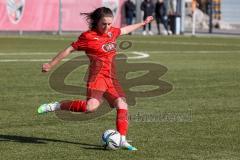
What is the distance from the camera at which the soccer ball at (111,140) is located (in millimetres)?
9484

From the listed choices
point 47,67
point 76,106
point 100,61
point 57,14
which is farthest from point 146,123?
point 57,14

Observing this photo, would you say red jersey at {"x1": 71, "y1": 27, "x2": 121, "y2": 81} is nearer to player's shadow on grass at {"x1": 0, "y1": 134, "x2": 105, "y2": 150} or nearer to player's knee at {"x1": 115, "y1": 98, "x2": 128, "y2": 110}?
player's knee at {"x1": 115, "y1": 98, "x2": 128, "y2": 110}

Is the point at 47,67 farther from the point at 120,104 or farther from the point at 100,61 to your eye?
the point at 120,104

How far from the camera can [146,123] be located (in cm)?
1188

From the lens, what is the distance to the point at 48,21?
147ft

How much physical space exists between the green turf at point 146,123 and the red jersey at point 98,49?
0.91 meters

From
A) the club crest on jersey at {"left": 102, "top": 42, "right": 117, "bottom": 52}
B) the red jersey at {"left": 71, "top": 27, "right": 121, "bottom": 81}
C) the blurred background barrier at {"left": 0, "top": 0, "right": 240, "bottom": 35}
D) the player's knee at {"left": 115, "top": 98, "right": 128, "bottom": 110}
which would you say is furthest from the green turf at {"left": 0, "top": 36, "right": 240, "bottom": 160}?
the blurred background barrier at {"left": 0, "top": 0, "right": 240, "bottom": 35}

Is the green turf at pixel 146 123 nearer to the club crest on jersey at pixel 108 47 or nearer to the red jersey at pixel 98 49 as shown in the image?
the red jersey at pixel 98 49

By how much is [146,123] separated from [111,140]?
8.01ft

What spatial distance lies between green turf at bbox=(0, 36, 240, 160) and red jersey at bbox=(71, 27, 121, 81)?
91cm

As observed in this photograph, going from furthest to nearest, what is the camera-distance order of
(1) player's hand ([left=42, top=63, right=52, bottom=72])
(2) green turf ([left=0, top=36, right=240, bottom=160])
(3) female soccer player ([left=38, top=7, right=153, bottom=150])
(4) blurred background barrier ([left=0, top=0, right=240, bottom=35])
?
(4) blurred background barrier ([left=0, top=0, right=240, bottom=35]), (3) female soccer player ([left=38, top=7, right=153, bottom=150]), (1) player's hand ([left=42, top=63, right=52, bottom=72]), (2) green turf ([left=0, top=36, right=240, bottom=160])

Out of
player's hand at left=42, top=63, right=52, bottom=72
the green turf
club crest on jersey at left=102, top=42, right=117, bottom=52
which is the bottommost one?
the green turf

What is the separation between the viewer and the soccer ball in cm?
948

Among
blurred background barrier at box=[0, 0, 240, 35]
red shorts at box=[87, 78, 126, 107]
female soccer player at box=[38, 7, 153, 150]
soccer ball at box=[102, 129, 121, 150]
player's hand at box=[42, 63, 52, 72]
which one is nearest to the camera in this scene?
soccer ball at box=[102, 129, 121, 150]
